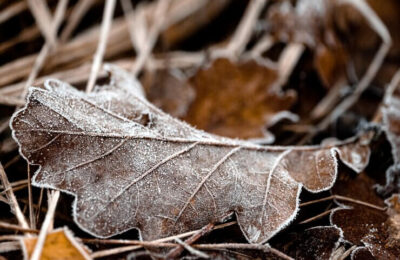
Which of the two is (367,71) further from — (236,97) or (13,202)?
(13,202)

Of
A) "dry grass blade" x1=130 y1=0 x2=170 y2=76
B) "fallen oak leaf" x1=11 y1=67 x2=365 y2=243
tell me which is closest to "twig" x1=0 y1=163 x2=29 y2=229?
"fallen oak leaf" x1=11 y1=67 x2=365 y2=243

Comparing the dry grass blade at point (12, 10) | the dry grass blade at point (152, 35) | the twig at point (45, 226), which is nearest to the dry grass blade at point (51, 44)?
the dry grass blade at point (12, 10)

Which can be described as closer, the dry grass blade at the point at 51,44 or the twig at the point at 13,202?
the twig at the point at 13,202

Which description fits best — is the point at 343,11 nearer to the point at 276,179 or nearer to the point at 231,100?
the point at 231,100

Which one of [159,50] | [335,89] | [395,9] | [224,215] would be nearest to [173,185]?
[224,215]

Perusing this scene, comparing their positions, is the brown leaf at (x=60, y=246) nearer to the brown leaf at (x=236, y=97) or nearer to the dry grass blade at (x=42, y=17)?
the brown leaf at (x=236, y=97)

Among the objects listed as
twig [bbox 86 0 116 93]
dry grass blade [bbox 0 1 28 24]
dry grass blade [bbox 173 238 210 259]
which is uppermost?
dry grass blade [bbox 0 1 28 24]

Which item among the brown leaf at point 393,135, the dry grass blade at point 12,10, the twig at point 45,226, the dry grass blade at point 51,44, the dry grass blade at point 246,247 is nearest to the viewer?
the twig at point 45,226

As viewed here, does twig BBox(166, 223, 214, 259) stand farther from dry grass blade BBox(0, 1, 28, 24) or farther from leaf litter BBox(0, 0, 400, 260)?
dry grass blade BBox(0, 1, 28, 24)
